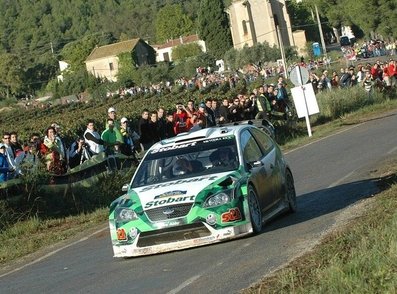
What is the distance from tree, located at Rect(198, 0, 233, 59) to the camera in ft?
438

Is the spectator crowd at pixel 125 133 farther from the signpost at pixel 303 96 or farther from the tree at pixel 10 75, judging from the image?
the tree at pixel 10 75

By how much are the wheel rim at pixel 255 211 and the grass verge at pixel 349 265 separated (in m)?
1.27

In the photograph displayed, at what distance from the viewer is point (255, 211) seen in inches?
486

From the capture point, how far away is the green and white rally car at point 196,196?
11.7 metres

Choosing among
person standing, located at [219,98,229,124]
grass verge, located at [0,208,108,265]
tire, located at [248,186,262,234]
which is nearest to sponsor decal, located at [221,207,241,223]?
tire, located at [248,186,262,234]

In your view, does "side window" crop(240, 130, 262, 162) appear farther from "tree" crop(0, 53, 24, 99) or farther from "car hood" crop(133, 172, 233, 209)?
"tree" crop(0, 53, 24, 99)

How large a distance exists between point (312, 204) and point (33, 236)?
4.92 metres

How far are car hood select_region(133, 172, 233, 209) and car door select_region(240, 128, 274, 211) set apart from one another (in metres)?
0.52

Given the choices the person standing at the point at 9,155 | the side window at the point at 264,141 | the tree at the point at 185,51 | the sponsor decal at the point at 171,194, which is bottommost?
the sponsor decal at the point at 171,194

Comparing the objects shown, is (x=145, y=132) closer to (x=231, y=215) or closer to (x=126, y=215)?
(x=126, y=215)

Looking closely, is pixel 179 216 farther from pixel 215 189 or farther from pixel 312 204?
pixel 312 204

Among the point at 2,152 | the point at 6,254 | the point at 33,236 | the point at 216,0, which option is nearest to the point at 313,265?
the point at 6,254

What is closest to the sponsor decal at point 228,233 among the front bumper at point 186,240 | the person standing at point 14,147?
the front bumper at point 186,240

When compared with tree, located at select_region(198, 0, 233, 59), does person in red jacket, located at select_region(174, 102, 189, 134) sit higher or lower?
lower
